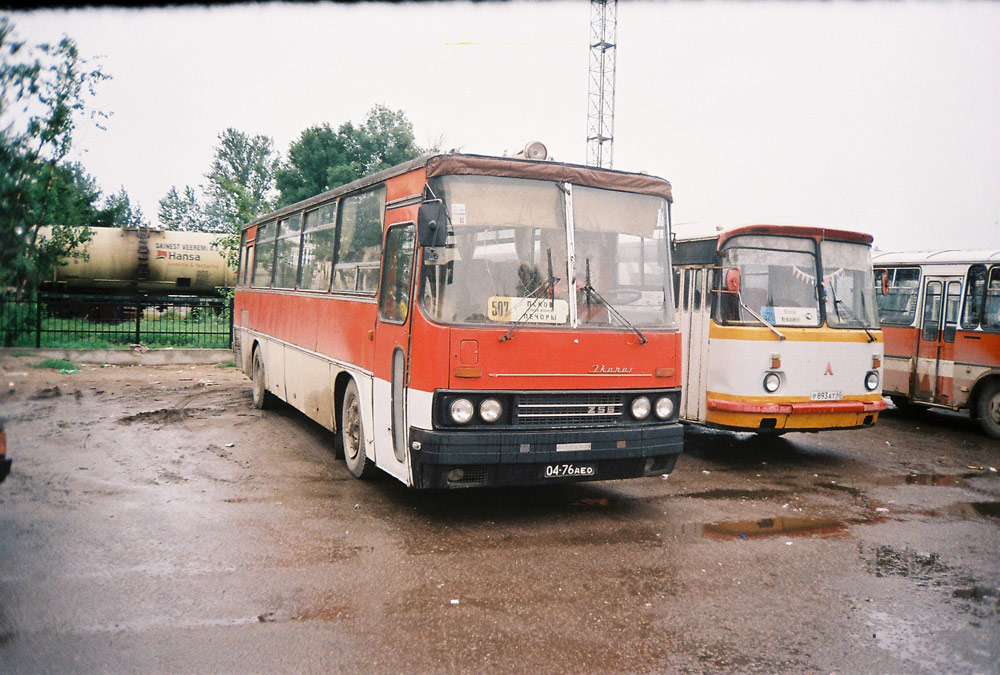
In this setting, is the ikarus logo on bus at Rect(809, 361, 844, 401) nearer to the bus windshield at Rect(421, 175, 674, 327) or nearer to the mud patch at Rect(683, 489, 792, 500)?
the mud patch at Rect(683, 489, 792, 500)

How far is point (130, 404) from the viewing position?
41.1 ft

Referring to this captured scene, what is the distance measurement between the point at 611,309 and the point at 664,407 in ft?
3.30

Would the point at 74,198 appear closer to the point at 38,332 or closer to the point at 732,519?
the point at 38,332

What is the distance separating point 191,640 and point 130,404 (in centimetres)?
931

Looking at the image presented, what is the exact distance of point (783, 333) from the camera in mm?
9305

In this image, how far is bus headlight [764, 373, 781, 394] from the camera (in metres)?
9.27

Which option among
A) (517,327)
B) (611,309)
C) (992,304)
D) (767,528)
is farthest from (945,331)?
(517,327)

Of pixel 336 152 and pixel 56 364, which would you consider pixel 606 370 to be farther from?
pixel 336 152

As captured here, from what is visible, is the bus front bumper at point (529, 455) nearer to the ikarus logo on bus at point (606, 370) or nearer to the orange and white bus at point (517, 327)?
the orange and white bus at point (517, 327)

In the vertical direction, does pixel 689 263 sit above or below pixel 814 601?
above

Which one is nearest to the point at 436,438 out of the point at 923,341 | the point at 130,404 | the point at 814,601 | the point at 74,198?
the point at 814,601

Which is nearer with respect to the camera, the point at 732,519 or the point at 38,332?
the point at 732,519

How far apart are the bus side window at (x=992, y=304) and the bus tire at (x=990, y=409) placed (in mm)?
896

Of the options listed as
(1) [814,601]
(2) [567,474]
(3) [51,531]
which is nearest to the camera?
(1) [814,601]
